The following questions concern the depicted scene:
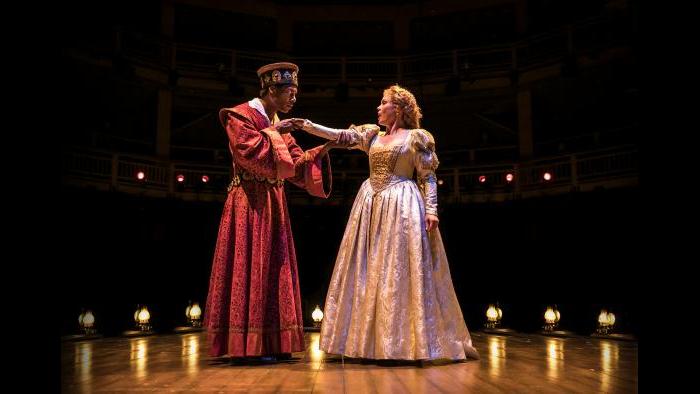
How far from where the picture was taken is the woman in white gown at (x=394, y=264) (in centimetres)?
336

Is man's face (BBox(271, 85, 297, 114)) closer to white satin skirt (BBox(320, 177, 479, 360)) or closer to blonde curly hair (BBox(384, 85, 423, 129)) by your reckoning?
blonde curly hair (BBox(384, 85, 423, 129))

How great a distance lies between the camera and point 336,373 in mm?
2938

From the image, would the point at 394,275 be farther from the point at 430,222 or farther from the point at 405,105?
the point at 405,105

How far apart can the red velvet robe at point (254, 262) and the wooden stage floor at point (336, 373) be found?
156mm

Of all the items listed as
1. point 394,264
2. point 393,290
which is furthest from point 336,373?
point 394,264

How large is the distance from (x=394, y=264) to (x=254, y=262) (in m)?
0.81

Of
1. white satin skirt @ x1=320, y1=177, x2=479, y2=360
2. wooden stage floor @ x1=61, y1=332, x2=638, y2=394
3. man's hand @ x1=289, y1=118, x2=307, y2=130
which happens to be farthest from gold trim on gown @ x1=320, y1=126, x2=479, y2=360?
man's hand @ x1=289, y1=118, x2=307, y2=130

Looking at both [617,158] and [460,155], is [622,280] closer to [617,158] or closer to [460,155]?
[617,158]

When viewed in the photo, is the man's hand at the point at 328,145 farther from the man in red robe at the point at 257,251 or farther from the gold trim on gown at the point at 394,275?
the gold trim on gown at the point at 394,275

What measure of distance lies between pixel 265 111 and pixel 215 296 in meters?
1.14

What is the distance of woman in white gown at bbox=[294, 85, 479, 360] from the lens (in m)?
3.36

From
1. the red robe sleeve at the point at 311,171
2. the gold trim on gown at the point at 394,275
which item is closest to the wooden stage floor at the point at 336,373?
the gold trim on gown at the point at 394,275

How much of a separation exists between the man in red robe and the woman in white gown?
0.93ft

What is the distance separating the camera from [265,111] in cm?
361
